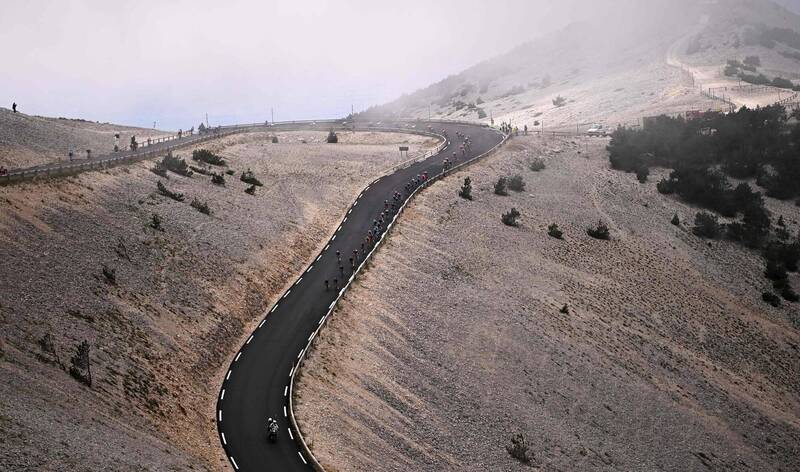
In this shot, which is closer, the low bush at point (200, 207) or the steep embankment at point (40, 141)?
the low bush at point (200, 207)

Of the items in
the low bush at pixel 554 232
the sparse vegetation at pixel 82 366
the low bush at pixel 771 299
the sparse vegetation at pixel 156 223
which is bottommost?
the low bush at pixel 771 299

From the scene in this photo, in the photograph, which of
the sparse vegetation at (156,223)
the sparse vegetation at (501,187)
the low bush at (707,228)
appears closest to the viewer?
the sparse vegetation at (156,223)

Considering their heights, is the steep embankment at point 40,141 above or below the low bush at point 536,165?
above

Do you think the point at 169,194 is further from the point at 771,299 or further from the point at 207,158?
the point at 771,299

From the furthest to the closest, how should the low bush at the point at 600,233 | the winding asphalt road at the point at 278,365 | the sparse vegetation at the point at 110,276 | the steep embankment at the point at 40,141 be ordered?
the low bush at the point at 600,233 < the steep embankment at the point at 40,141 < the sparse vegetation at the point at 110,276 < the winding asphalt road at the point at 278,365

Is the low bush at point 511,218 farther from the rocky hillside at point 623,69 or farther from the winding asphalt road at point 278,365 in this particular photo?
the rocky hillside at point 623,69

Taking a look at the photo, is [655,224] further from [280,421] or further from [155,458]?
[155,458]

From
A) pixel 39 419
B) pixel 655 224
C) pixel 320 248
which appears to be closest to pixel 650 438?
pixel 320 248

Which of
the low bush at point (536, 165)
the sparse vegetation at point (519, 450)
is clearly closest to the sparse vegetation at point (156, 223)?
the sparse vegetation at point (519, 450)

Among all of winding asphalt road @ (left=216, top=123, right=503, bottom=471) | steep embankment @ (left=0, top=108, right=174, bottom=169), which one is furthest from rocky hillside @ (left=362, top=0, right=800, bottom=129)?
winding asphalt road @ (left=216, top=123, right=503, bottom=471)
